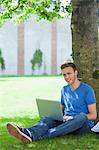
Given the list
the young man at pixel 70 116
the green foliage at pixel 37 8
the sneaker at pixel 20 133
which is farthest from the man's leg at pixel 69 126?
the green foliage at pixel 37 8

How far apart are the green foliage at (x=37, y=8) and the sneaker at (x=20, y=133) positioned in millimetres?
5819

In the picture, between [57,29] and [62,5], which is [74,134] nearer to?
[62,5]

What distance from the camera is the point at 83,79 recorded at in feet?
25.9

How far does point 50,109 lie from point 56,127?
0.90ft

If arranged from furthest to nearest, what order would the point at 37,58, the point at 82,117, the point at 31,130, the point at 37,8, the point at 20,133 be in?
the point at 37,58 → the point at 37,8 → the point at 82,117 → the point at 31,130 → the point at 20,133

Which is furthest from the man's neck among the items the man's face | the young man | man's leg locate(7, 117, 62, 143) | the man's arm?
man's leg locate(7, 117, 62, 143)

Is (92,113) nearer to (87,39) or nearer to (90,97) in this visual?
(90,97)

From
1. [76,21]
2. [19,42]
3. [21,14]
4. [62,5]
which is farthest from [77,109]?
[19,42]

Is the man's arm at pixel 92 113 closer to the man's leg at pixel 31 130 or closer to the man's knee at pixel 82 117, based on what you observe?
the man's knee at pixel 82 117

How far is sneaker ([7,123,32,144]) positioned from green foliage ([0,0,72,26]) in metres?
5.82

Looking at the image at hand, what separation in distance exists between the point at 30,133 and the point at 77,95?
2.87ft

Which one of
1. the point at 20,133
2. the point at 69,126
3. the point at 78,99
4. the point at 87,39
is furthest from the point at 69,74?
the point at 87,39

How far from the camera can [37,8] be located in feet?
38.7

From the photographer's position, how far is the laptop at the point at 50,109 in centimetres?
636
